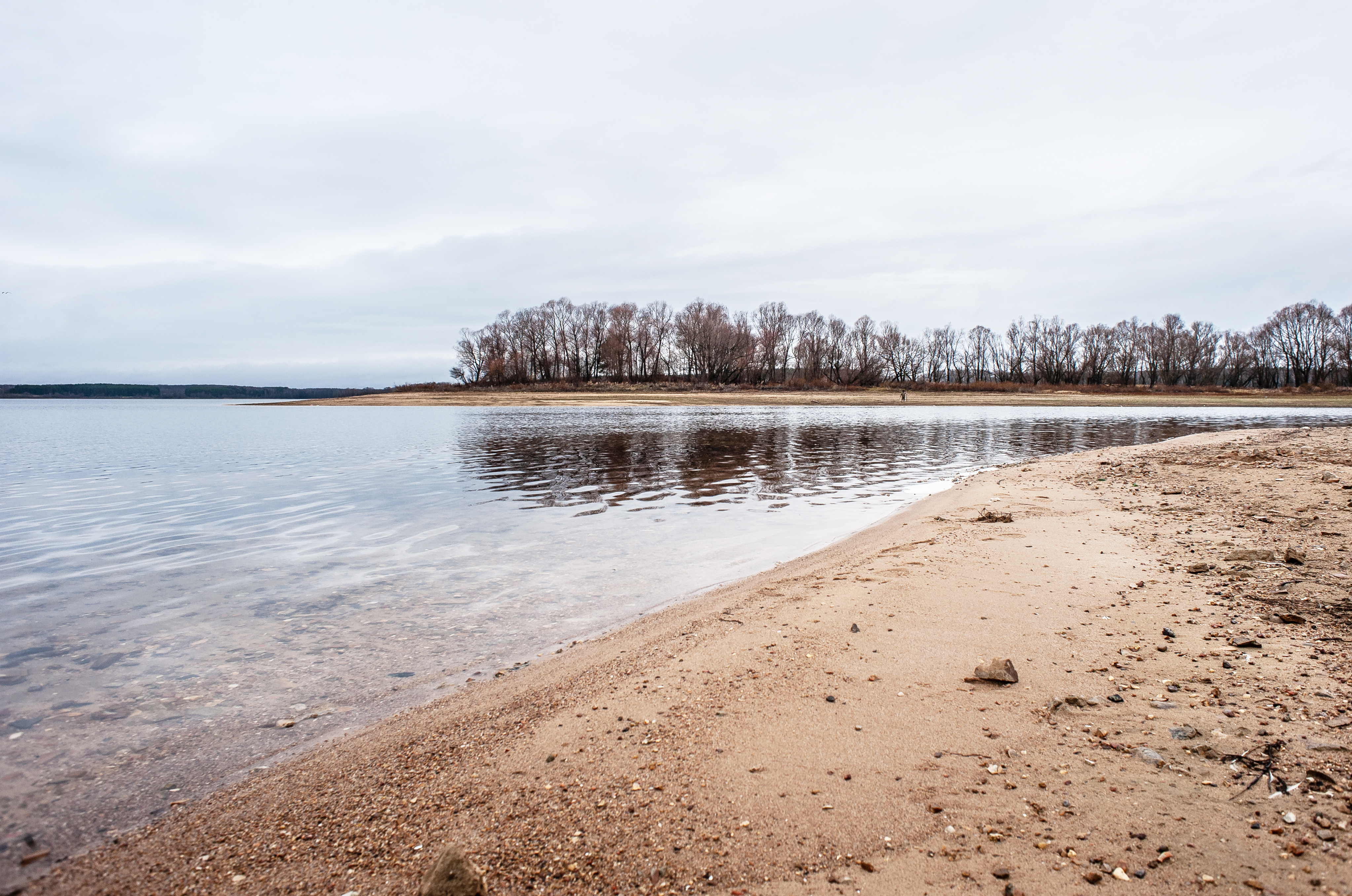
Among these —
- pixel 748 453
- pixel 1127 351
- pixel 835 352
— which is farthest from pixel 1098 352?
pixel 748 453

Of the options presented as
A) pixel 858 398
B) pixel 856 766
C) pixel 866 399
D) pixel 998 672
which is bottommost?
pixel 856 766

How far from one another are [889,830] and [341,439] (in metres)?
33.0

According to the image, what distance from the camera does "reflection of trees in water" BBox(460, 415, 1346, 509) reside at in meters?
14.4

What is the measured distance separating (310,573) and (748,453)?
15.6 meters

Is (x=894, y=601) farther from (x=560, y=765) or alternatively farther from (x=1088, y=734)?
(x=560, y=765)

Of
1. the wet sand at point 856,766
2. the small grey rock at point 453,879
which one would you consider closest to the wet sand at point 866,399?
the wet sand at point 856,766

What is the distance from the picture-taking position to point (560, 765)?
3.31 m

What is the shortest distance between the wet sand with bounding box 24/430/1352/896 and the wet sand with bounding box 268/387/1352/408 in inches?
2275

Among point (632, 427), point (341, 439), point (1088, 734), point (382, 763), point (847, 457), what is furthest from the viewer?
point (632, 427)

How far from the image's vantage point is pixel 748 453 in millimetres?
21766

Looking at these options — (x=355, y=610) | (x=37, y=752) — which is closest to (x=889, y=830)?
(x=37, y=752)

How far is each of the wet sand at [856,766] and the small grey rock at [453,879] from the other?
0.16m

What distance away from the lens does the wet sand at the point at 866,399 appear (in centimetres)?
6419

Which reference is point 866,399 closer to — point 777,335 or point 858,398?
point 858,398
